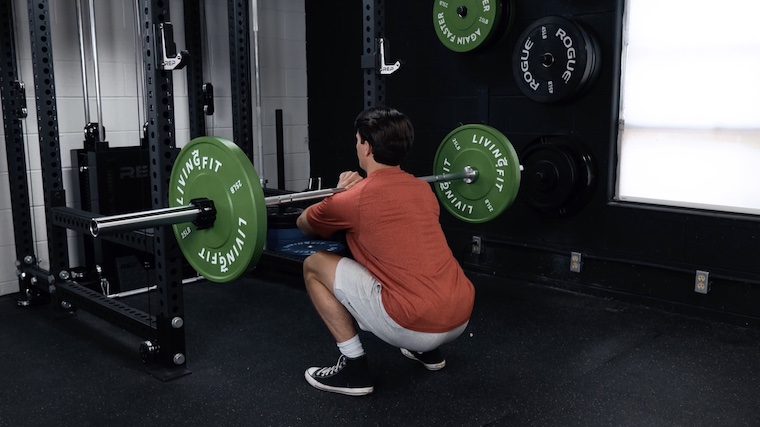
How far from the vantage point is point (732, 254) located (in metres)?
3.08

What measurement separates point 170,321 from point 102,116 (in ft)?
5.25

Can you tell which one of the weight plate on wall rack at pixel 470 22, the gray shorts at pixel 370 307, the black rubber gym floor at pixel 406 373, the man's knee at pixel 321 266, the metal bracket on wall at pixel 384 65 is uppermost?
the weight plate on wall rack at pixel 470 22

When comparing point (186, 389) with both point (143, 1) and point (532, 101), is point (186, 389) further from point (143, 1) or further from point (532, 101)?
point (532, 101)

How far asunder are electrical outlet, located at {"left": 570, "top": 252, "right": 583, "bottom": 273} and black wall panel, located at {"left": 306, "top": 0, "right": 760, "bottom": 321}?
0.10 ft

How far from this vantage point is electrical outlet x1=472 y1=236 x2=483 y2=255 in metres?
4.00

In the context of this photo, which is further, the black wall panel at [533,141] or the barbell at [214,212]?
the black wall panel at [533,141]

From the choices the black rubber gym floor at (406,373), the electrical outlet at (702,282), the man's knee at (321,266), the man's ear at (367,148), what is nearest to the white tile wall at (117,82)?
the black rubber gym floor at (406,373)

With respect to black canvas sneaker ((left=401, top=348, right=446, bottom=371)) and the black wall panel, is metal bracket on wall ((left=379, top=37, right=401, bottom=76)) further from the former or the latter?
black canvas sneaker ((left=401, top=348, right=446, bottom=371))

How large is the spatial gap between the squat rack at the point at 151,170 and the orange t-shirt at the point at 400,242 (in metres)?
0.65

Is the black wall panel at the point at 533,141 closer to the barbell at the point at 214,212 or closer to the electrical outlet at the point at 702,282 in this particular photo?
the electrical outlet at the point at 702,282

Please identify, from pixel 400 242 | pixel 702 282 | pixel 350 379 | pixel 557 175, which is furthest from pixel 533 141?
pixel 350 379

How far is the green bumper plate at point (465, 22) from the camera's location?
3557mm

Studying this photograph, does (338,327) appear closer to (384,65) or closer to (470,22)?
(384,65)

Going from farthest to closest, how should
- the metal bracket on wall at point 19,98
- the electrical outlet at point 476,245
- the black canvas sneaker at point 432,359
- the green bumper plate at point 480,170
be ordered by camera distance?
the electrical outlet at point 476,245, the metal bracket on wall at point 19,98, the green bumper plate at point 480,170, the black canvas sneaker at point 432,359
